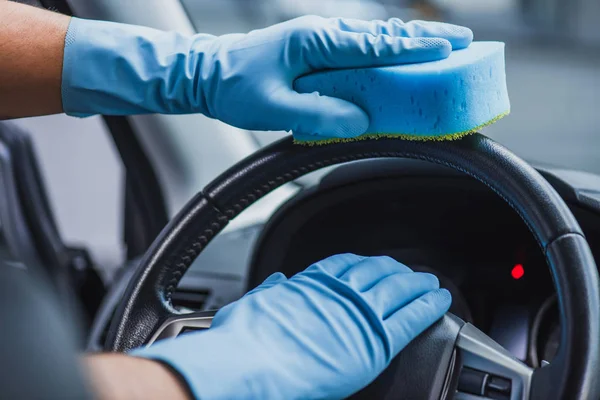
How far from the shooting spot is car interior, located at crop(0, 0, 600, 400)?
834 millimetres

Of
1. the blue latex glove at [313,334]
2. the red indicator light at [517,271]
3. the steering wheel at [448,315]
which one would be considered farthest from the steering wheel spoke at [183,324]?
the red indicator light at [517,271]

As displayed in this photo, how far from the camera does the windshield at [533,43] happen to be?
19.5ft

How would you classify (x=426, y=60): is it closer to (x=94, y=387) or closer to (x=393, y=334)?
(x=393, y=334)

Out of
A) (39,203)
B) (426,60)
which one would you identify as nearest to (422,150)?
(426,60)

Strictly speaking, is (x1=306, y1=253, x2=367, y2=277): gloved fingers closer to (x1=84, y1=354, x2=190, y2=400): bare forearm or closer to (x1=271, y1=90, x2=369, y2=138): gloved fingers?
(x1=271, y1=90, x2=369, y2=138): gloved fingers

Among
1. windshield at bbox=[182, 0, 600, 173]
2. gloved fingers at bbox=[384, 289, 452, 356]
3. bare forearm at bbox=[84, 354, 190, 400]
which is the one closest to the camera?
bare forearm at bbox=[84, 354, 190, 400]

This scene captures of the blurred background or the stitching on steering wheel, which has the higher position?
the stitching on steering wheel

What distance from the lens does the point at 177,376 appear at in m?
0.67

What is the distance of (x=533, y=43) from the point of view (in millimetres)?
10023

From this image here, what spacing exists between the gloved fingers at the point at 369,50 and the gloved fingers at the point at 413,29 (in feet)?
0.10

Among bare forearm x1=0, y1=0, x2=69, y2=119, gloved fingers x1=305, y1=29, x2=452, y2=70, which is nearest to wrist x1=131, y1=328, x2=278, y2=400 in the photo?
gloved fingers x1=305, y1=29, x2=452, y2=70

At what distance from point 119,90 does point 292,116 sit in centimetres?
30

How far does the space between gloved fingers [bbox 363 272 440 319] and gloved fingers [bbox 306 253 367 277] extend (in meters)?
0.05

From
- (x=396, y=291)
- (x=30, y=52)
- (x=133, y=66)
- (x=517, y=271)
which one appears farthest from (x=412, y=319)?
(x=30, y=52)
